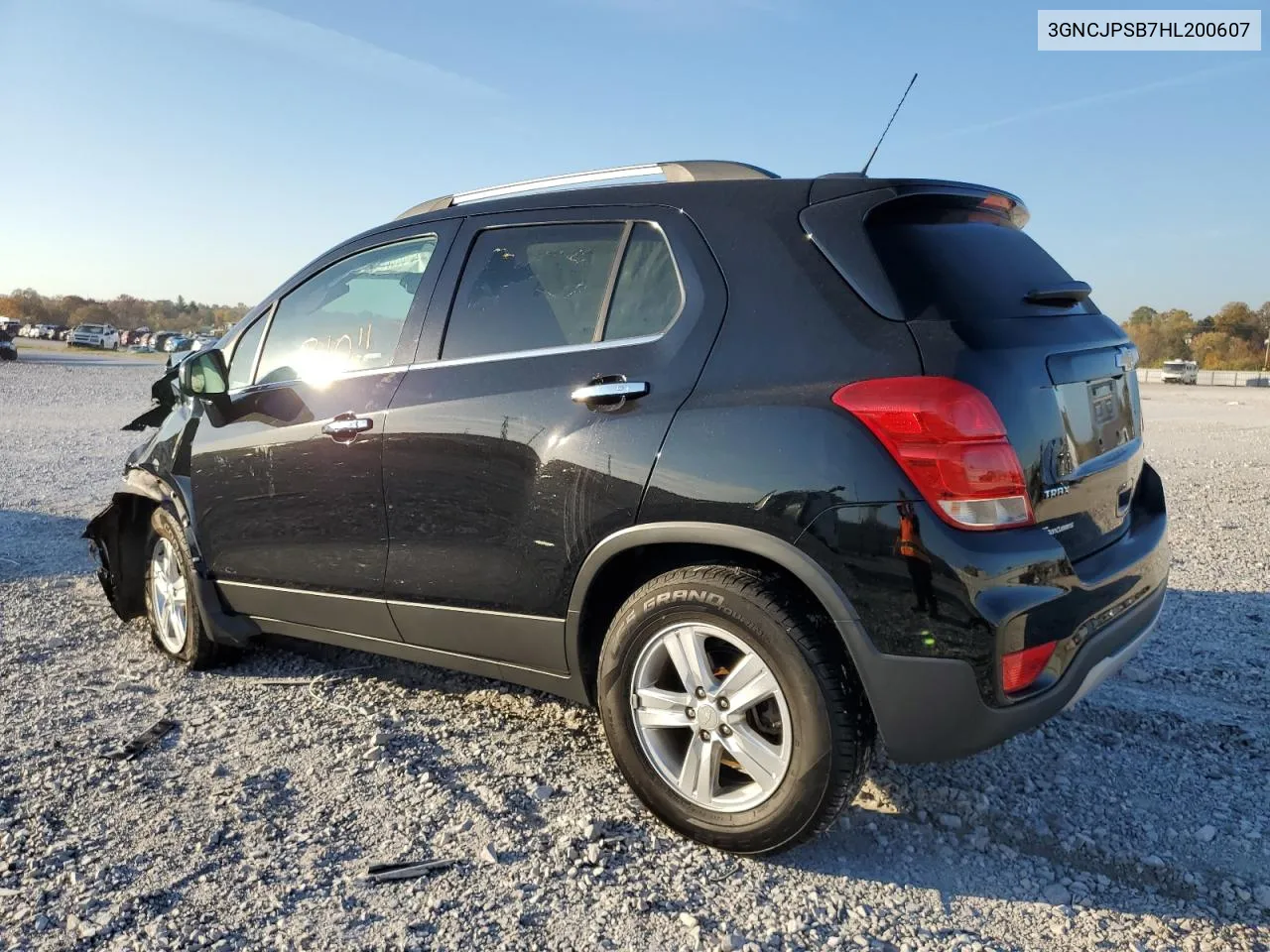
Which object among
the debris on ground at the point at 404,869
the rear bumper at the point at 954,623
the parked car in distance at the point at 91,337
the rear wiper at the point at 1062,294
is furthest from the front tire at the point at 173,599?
the parked car in distance at the point at 91,337

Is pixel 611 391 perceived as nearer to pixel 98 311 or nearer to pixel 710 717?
pixel 710 717

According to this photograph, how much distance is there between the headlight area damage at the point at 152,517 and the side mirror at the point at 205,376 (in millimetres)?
210

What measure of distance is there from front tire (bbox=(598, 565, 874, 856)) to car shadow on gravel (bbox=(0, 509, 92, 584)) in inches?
160

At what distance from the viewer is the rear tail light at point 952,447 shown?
2.36 m

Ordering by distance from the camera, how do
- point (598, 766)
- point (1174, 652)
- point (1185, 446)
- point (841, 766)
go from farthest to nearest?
point (1185, 446)
point (1174, 652)
point (598, 766)
point (841, 766)

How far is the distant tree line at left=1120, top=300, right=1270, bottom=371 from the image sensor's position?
87.7m

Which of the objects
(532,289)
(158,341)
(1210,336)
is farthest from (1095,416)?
(1210,336)

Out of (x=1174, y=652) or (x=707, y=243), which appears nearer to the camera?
(x=707, y=243)

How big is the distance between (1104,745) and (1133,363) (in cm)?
138

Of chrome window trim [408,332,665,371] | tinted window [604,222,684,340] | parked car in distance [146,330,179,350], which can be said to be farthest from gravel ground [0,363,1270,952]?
parked car in distance [146,330,179,350]

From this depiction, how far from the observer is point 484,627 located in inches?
128

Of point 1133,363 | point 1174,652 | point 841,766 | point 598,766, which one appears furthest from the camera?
point 1174,652

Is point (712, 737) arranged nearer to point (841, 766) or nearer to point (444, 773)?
point (841, 766)

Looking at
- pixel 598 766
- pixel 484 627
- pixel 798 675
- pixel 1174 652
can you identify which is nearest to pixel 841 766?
pixel 798 675
